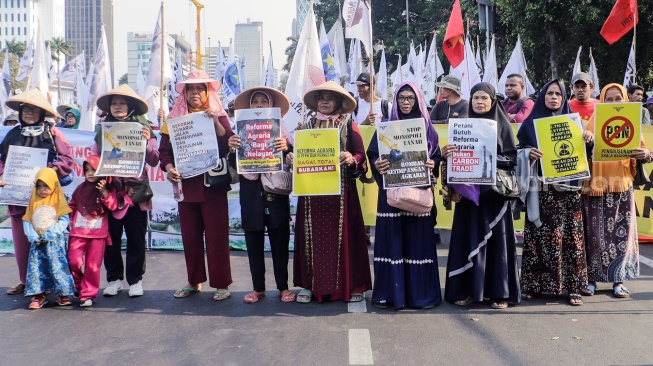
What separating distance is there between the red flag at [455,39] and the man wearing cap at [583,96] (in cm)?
480

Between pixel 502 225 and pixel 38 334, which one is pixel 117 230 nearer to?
pixel 38 334

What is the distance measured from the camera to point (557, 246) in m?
5.42

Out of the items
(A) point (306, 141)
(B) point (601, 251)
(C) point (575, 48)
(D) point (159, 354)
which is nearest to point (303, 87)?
(A) point (306, 141)

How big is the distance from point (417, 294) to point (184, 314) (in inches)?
74.1

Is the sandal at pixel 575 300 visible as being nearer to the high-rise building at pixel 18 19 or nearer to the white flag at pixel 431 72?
the white flag at pixel 431 72

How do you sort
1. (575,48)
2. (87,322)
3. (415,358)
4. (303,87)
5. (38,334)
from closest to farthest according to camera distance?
(415,358)
(38,334)
(87,322)
(303,87)
(575,48)

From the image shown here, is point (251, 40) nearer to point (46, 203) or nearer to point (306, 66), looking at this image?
point (306, 66)

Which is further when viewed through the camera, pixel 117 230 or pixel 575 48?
pixel 575 48

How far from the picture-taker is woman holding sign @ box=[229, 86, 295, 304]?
552 cm

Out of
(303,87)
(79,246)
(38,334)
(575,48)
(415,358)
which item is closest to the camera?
(415,358)

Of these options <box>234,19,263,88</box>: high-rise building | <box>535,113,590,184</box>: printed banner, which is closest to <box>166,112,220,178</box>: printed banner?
<box>535,113,590,184</box>: printed banner

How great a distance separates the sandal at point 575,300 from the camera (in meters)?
5.39

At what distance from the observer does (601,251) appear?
5.70 m

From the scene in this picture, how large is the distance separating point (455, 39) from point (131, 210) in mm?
6970
